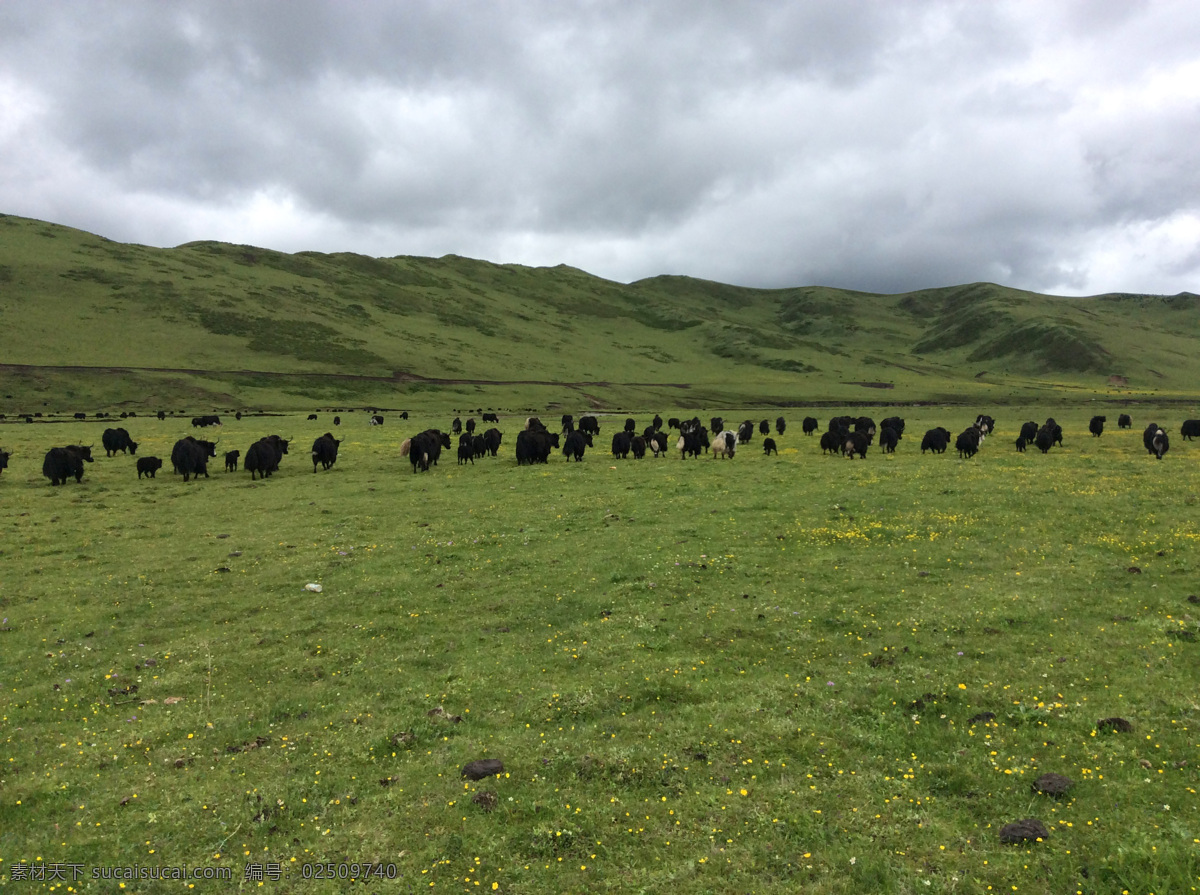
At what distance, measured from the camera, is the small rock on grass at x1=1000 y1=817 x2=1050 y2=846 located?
6.16m

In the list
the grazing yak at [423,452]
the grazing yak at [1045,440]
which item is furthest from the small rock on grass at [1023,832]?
the grazing yak at [1045,440]

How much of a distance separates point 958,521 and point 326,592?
18.4 metres

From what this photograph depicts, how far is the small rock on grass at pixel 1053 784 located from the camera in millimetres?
6789

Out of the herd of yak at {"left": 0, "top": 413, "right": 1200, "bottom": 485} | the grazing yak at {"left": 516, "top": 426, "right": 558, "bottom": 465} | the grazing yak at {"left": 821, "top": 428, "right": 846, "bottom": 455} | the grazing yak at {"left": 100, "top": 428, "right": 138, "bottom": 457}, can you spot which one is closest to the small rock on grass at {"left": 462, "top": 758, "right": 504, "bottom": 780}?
the herd of yak at {"left": 0, "top": 413, "right": 1200, "bottom": 485}

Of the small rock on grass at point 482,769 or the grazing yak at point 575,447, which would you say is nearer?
the small rock on grass at point 482,769

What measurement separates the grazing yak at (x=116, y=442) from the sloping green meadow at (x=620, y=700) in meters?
22.2

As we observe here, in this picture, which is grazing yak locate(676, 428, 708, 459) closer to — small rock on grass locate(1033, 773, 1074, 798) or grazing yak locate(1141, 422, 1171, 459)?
grazing yak locate(1141, 422, 1171, 459)

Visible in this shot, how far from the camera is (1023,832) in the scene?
244 inches

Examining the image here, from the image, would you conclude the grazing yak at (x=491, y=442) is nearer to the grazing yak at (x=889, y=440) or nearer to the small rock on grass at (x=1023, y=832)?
the grazing yak at (x=889, y=440)

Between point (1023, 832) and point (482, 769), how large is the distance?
5.99 m

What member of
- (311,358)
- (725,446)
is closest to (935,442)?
(725,446)

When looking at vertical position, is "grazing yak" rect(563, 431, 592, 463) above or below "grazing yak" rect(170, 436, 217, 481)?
above

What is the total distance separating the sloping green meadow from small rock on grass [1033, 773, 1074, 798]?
0.12m

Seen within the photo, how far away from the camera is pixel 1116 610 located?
11984 mm
